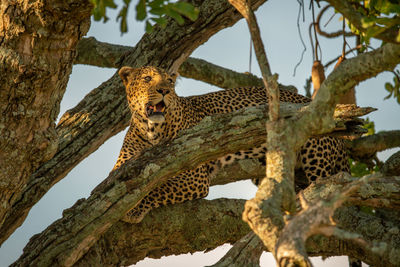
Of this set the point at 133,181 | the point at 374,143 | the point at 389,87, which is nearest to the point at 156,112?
the point at 133,181

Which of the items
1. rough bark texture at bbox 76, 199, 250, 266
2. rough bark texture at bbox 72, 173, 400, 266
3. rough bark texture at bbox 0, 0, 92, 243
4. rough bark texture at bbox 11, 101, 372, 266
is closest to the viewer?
rough bark texture at bbox 0, 0, 92, 243

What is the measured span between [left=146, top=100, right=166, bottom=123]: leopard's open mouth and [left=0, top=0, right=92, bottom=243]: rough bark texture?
6.72ft

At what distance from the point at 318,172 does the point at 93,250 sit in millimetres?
3428

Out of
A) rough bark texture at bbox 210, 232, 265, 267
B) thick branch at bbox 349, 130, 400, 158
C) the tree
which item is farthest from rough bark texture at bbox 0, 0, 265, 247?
thick branch at bbox 349, 130, 400, 158

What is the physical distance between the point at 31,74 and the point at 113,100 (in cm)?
253

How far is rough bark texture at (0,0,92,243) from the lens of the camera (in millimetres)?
5309

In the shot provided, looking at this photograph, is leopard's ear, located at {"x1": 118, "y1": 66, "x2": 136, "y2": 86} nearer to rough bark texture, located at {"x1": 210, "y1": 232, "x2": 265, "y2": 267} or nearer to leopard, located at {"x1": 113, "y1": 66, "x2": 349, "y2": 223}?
leopard, located at {"x1": 113, "y1": 66, "x2": 349, "y2": 223}

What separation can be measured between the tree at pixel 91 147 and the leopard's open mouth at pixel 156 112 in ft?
1.24

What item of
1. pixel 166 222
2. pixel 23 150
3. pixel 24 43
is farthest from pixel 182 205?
pixel 24 43

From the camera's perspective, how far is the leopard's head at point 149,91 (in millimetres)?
7676

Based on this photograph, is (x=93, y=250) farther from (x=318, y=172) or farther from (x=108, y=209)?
(x=318, y=172)

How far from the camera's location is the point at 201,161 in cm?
588

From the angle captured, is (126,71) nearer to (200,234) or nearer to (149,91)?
(149,91)

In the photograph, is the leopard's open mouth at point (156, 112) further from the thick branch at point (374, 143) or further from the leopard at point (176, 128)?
the thick branch at point (374, 143)
